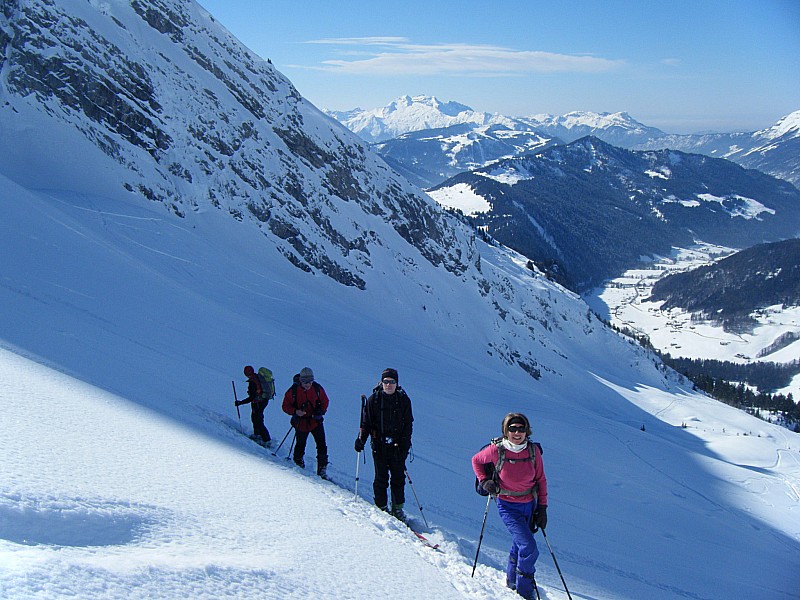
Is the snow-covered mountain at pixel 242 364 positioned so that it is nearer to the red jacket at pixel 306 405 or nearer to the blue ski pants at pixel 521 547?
the blue ski pants at pixel 521 547

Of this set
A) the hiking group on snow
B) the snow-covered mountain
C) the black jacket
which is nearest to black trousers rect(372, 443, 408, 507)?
the hiking group on snow

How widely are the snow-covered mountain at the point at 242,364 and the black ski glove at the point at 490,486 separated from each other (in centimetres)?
110

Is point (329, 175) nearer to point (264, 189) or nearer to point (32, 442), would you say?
point (264, 189)

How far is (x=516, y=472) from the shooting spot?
662cm

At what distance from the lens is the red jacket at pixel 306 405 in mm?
9930

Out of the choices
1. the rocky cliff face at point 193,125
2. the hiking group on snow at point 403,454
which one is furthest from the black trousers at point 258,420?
the rocky cliff face at point 193,125

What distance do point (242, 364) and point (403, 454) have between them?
10.8m

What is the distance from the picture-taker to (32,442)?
5707 mm

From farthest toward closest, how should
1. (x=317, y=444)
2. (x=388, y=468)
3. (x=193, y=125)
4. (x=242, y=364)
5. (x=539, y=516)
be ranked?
(x=193, y=125), (x=242, y=364), (x=317, y=444), (x=388, y=468), (x=539, y=516)

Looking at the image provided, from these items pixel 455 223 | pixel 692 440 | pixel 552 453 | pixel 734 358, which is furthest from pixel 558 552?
pixel 734 358

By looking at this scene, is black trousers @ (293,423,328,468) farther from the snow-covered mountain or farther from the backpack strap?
the backpack strap

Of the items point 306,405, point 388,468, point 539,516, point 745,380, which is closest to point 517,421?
point 539,516

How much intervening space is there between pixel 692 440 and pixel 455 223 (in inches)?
1553

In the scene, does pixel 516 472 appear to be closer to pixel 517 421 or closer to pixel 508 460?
pixel 508 460
